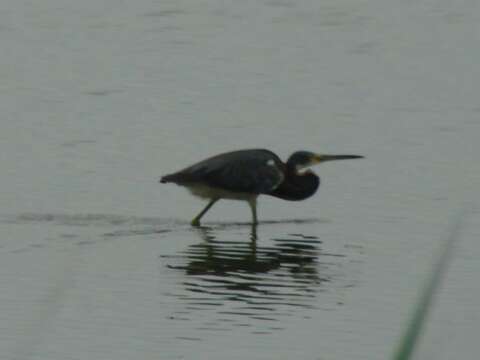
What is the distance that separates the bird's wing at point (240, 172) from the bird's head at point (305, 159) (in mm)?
303

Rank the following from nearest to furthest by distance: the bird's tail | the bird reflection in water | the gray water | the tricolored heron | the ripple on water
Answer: the gray water
the ripple on water
the bird reflection in water
the bird's tail
the tricolored heron

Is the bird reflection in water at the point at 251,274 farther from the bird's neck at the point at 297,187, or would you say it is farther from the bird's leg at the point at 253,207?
the bird's neck at the point at 297,187

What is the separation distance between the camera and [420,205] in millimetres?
12078

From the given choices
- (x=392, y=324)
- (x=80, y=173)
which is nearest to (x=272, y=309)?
(x=392, y=324)

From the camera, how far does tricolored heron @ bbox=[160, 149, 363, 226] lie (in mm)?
11883

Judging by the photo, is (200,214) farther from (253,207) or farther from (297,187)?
(297,187)

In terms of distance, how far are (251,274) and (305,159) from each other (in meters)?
2.30

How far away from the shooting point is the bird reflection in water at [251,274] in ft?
30.7

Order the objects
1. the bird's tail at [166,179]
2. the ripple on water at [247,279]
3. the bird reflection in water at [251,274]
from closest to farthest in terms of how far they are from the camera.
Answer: the ripple on water at [247,279] → the bird reflection in water at [251,274] → the bird's tail at [166,179]

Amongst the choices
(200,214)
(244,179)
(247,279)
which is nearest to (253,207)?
(244,179)

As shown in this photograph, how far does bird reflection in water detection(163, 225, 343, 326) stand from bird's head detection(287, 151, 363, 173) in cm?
90

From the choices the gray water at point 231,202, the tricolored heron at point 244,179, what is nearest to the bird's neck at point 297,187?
the tricolored heron at point 244,179

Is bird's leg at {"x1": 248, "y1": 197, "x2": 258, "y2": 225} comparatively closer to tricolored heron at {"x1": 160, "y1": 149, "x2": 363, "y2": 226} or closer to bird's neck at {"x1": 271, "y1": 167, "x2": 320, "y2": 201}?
tricolored heron at {"x1": 160, "y1": 149, "x2": 363, "y2": 226}

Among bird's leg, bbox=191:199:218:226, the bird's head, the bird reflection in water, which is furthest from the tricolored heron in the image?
the bird reflection in water
